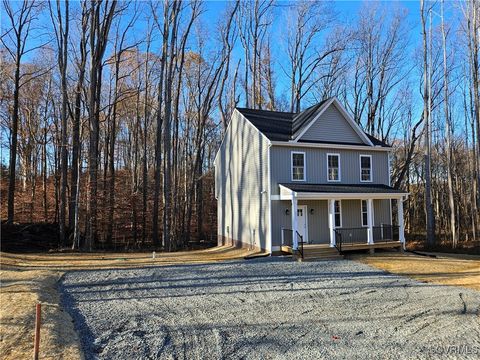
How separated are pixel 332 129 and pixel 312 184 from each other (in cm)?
327

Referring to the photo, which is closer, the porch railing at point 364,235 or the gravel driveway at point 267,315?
the gravel driveway at point 267,315

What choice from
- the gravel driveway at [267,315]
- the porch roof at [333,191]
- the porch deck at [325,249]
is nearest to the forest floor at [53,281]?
the gravel driveway at [267,315]

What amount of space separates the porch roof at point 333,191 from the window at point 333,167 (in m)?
0.53

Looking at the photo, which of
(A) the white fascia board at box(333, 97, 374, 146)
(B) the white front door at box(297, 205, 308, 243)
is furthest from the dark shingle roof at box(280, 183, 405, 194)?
(A) the white fascia board at box(333, 97, 374, 146)

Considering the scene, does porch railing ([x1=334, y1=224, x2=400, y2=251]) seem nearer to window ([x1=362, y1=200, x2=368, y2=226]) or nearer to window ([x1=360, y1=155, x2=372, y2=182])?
window ([x1=362, y1=200, x2=368, y2=226])

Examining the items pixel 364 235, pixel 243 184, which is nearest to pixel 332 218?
pixel 364 235

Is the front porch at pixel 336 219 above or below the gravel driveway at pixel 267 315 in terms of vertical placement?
above

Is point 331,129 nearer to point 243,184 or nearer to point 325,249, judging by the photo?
point 243,184

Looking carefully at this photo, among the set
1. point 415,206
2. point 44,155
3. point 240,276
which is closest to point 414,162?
point 415,206

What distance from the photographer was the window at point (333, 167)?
59.3 ft

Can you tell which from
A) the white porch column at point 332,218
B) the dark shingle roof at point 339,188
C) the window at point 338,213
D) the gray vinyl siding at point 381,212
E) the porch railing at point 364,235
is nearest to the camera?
the white porch column at point 332,218

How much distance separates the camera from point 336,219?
1802 cm

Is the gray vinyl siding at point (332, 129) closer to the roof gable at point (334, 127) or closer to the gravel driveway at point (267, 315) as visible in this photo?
Answer: the roof gable at point (334, 127)

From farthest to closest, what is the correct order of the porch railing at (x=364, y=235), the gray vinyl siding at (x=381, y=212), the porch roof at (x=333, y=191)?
the gray vinyl siding at (x=381, y=212) < the porch railing at (x=364, y=235) < the porch roof at (x=333, y=191)
